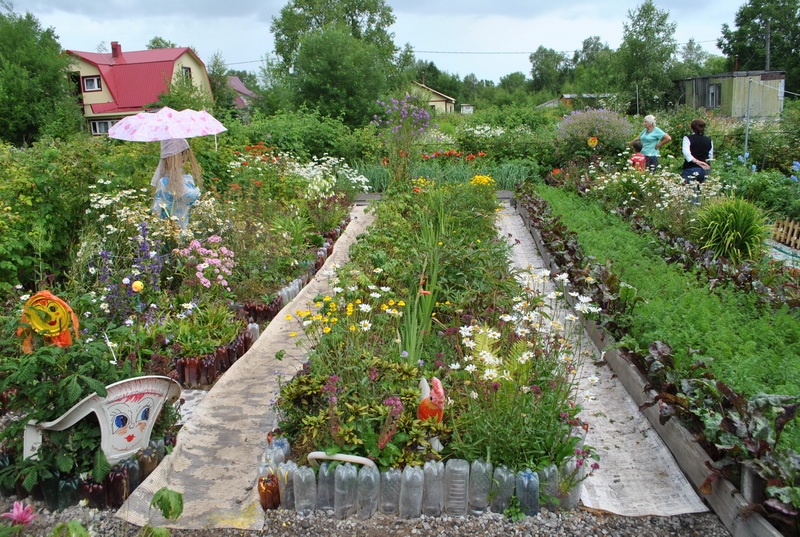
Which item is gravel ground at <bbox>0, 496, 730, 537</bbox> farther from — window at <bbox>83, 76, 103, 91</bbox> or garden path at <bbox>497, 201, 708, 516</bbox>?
window at <bbox>83, 76, 103, 91</bbox>

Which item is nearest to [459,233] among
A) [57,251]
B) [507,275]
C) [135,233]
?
[507,275]

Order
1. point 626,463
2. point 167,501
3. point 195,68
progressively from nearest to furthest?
point 167,501, point 626,463, point 195,68

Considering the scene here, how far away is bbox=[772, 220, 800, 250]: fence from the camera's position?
8.20 metres

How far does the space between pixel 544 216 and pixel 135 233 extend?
5258mm

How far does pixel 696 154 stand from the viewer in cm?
916

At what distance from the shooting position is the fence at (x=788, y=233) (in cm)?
820

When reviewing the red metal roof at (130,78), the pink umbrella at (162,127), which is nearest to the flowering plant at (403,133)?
the pink umbrella at (162,127)

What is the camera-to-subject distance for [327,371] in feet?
12.4

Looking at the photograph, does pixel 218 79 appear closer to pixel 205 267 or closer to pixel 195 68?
pixel 195 68

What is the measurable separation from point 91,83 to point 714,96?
112 feet

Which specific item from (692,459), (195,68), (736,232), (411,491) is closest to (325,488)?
(411,491)

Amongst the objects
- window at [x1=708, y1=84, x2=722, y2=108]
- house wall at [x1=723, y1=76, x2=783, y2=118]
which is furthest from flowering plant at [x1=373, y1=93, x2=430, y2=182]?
window at [x1=708, y1=84, x2=722, y2=108]

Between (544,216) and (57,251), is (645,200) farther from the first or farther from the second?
(57,251)

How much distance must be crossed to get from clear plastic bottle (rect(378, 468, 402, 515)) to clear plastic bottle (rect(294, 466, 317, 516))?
1.10 feet
